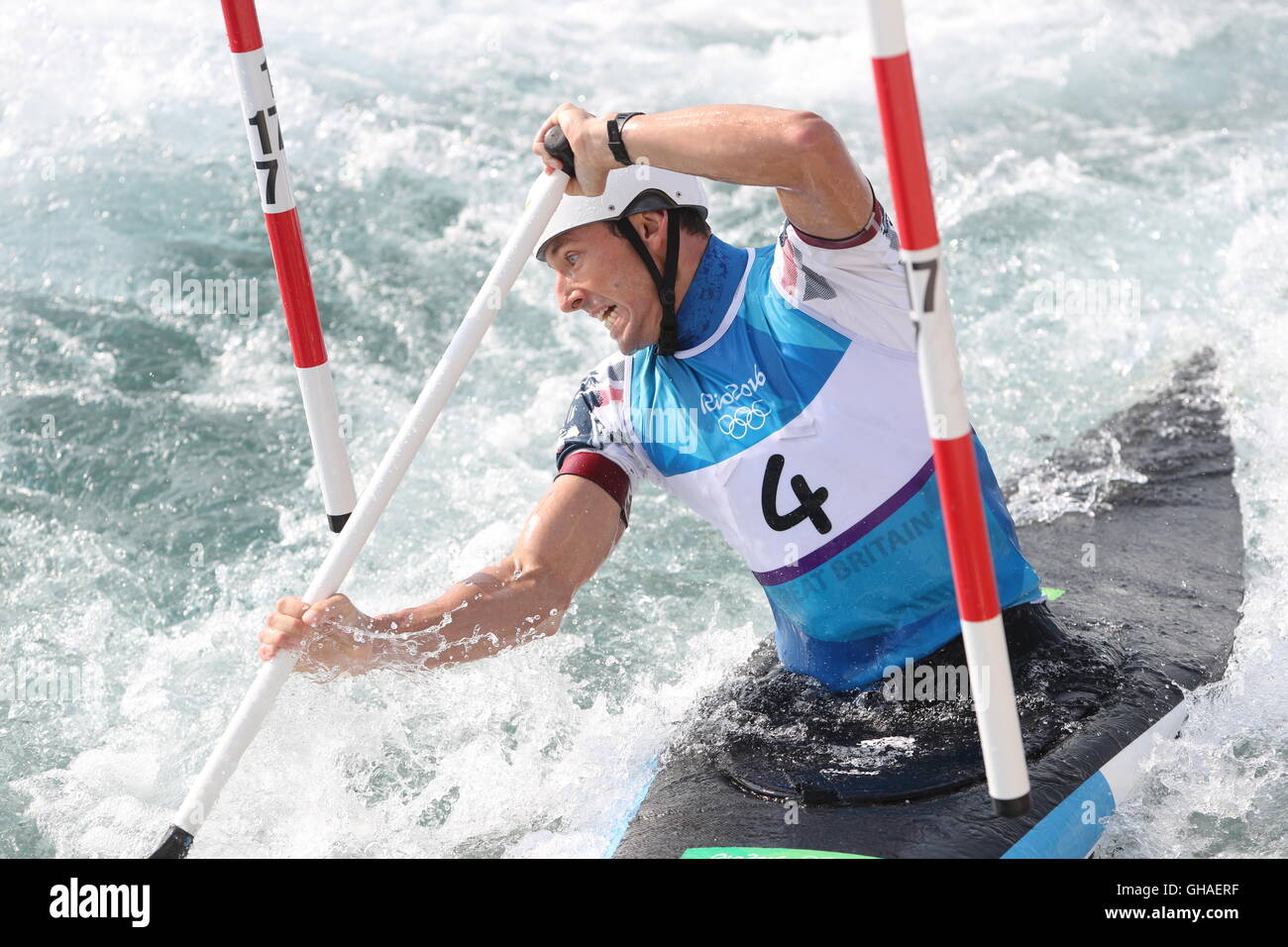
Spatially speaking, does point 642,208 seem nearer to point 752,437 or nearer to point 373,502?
point 752,437

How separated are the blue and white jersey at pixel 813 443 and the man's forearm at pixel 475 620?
31 centimetres

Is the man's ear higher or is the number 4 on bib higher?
the man's ear

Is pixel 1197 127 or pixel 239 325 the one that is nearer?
pixel 239 325

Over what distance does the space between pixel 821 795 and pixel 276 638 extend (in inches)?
47.7

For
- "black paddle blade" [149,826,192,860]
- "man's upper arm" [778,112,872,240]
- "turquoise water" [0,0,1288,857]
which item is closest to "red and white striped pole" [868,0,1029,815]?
"man's upper arm" [778,112,872,240]

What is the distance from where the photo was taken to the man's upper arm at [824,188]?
2586mm

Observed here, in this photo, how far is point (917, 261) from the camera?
2.19 meters

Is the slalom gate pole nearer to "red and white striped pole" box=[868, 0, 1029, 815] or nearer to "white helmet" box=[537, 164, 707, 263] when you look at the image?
"white helmet" box=[537, 164, 707, 263]

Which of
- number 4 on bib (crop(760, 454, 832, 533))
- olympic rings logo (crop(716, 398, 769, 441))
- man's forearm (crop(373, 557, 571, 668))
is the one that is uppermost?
olympic rings logo (crop(716, 398, 769, 441))

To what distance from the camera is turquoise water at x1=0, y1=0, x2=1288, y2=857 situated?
354 cm

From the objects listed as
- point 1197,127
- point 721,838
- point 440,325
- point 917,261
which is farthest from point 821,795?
point 1197,127

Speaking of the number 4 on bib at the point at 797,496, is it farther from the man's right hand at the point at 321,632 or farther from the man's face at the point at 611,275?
the man's right hand at the point at 321,632

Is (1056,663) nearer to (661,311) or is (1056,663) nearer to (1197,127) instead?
(661,311)
